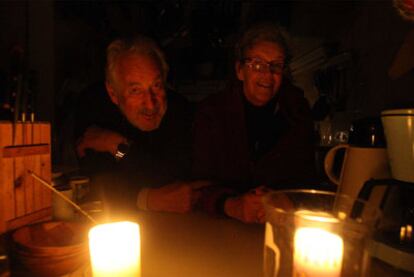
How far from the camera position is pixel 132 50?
142cm

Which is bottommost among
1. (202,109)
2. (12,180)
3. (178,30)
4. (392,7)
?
(12,180)

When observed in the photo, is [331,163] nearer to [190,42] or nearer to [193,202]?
[193,202]

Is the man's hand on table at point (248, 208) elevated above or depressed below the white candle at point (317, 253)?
below

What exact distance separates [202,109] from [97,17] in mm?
1645

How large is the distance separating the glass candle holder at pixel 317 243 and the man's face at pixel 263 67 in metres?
1.00

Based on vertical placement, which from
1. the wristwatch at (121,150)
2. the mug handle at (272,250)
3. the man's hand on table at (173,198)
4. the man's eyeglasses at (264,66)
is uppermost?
the man's eyeglasses at (264,66)

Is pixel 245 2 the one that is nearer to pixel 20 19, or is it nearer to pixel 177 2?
pixel 177 2

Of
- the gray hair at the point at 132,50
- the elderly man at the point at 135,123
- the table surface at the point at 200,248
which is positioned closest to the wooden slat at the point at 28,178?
the table surface at the point at 200,248

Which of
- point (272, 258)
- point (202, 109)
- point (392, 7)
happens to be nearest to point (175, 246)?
point (272, 258)

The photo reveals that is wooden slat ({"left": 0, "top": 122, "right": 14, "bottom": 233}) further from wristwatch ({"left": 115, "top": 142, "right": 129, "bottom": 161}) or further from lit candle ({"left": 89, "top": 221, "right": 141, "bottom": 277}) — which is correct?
wristwatch ({"left": 115, "top": 142, "right": 129, "bottom": 161})

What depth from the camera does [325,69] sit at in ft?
6.55

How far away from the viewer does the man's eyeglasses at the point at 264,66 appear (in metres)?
1.38

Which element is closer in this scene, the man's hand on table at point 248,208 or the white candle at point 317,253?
the white candle at point 317,253

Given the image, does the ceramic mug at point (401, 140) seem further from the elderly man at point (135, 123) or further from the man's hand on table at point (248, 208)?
the elderly man at point (135, 123)
